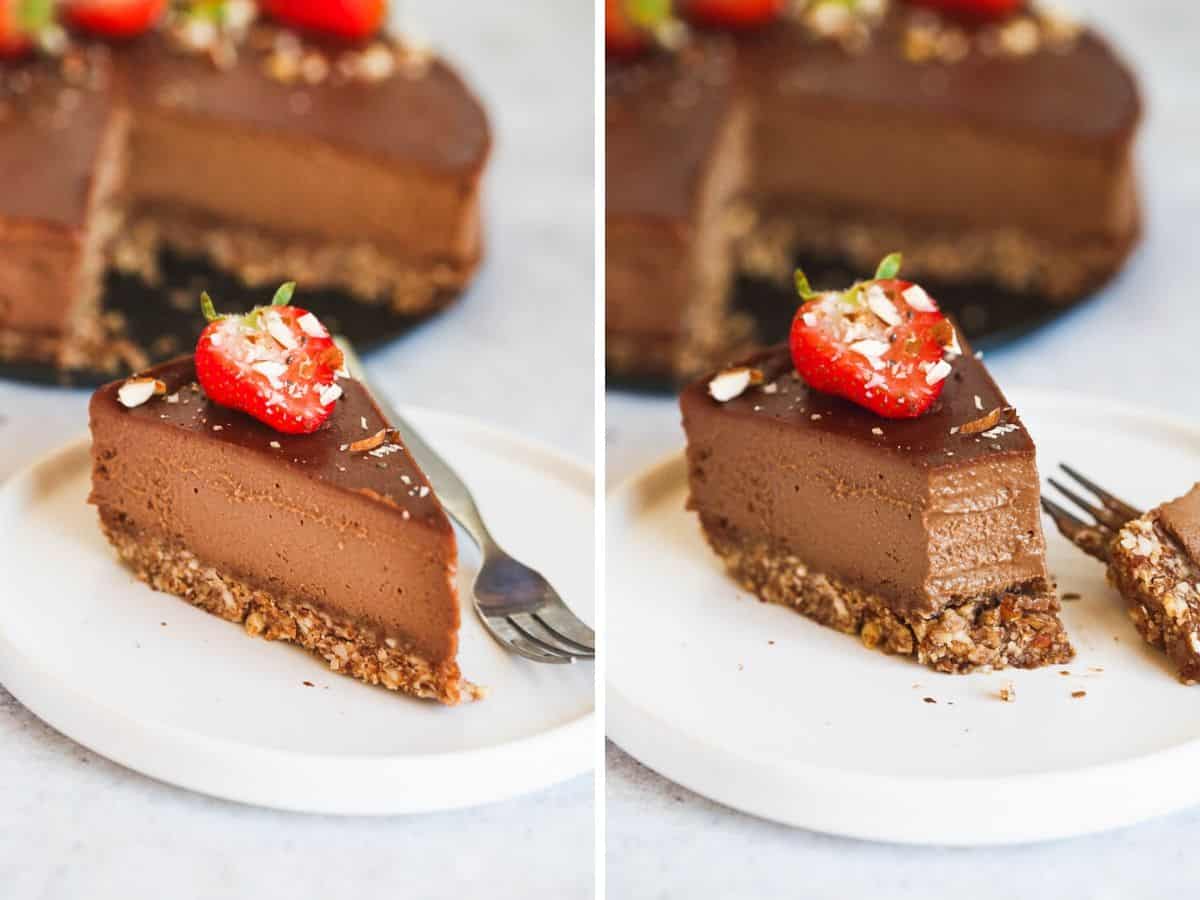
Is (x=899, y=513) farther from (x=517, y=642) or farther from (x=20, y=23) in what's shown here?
(x=20, y=23)

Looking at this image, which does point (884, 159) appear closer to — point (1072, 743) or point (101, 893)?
point (1072, 743)

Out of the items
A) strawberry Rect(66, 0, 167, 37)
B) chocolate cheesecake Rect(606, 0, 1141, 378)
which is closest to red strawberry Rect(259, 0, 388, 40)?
strawberry Rect(66, 0, 167, 37)

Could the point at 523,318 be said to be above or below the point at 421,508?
below

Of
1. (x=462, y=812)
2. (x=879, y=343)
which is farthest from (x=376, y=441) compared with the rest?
(x=879, y=343)

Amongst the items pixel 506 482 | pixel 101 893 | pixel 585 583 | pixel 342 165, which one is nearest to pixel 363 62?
pixel 342 165

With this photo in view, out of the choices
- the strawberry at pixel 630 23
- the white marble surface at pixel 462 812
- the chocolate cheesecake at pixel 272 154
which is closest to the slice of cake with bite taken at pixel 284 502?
the white marble surface at pixel 462 812

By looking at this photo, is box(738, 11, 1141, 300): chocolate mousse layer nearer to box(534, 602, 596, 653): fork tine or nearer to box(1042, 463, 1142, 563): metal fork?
box(1042, 463, 1142, 563): metal fork
